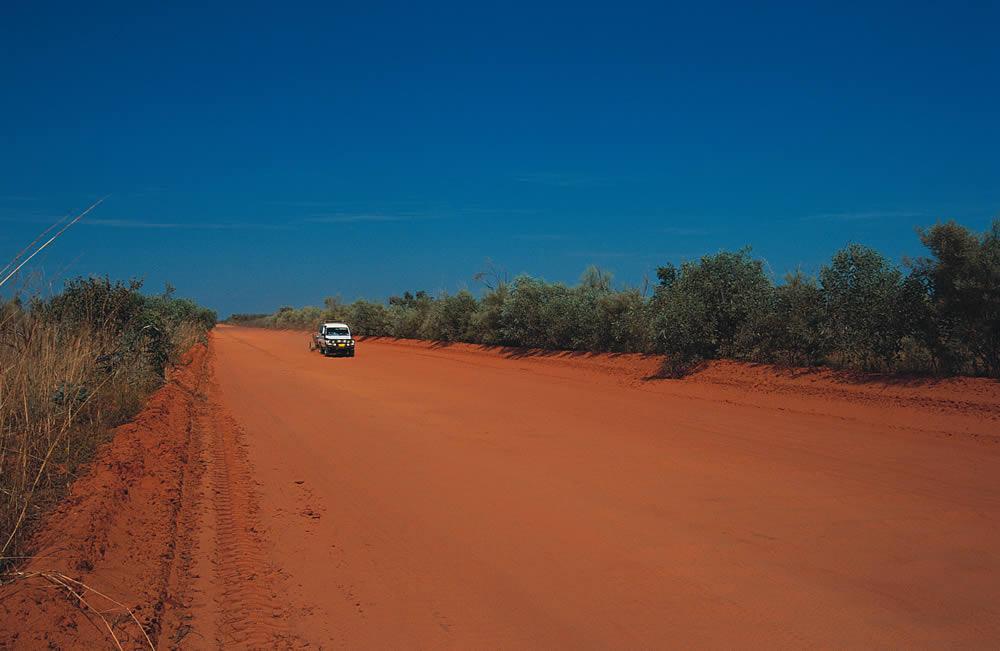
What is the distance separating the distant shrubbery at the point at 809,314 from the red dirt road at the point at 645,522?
1.54 meters

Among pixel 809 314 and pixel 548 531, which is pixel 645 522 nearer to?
pixel 548 531

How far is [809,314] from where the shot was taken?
1633cm

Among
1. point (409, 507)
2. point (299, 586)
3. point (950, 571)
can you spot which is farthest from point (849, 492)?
point (299, 586)

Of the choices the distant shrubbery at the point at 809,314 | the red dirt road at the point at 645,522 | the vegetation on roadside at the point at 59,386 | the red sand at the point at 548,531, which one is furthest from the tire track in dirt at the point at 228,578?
the distant shrubbery at the point at 809,314

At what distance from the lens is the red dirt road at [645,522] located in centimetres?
452

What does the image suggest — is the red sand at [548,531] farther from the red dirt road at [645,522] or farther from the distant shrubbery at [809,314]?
the distant shrubbery at [809,314]

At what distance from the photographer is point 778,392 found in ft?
49.6

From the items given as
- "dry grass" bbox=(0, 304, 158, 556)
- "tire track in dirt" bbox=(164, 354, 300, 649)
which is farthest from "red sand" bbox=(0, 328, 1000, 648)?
"dry grass" bbox=(0, 304, 158, 556)

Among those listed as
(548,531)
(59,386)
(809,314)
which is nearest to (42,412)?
(59,386)

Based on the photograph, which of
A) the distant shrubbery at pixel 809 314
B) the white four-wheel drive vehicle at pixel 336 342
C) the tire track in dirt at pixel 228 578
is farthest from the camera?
the white four-wheel drive vehicle at pixel 336 342

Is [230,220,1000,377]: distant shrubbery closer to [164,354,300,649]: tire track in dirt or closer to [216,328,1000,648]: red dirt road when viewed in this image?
[216,328,1000,648]: red dirt road

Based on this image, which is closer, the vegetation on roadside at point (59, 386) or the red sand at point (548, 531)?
the red sand at point (548, 531)

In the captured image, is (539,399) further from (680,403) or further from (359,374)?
(359,374)

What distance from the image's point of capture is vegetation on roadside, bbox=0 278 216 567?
18.3 ft
